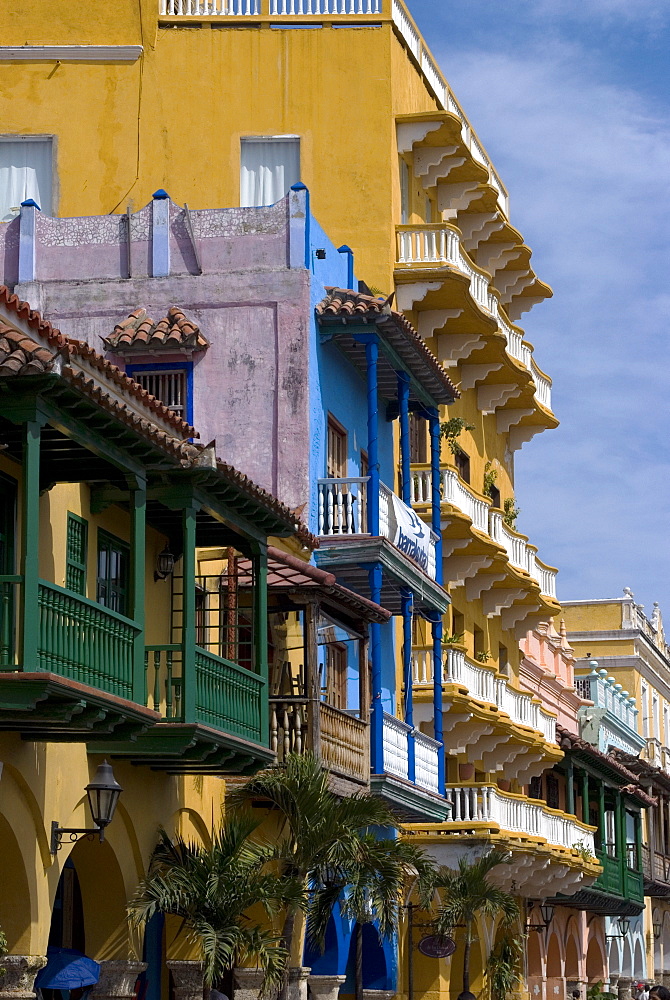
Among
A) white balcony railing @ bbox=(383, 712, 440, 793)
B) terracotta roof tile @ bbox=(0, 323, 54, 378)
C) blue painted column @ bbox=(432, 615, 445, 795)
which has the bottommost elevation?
white balcony railing @ bbox=(383, 712, 440, 793)

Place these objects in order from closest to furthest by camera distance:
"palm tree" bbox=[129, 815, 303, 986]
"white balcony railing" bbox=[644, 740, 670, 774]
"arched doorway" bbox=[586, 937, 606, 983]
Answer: "palm tree" bbox=[129, 815, 303, 986], "arched doorway" bbox=[586, 937, 606, 983], "white balcony railing" bbox=[644, 740, 670, 774]

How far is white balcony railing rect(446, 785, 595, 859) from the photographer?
32.1 m

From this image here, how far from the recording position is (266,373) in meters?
27.7

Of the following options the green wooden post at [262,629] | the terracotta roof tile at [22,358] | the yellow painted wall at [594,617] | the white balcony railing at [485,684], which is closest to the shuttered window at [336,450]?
the white balcony railing at [485,684]

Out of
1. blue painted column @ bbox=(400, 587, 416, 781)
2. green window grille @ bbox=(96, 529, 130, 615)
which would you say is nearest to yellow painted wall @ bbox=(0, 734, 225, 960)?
green window grille @ bbox=(96, 529, 130, 615)

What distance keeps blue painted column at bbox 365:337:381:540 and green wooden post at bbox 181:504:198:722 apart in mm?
7348

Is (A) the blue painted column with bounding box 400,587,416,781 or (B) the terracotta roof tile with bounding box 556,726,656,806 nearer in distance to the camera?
(A) the blue painted column with bounding box 400,587,416,781

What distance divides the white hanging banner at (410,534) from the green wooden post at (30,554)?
1239 cm

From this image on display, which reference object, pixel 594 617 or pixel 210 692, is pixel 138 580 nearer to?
pixel 210 692

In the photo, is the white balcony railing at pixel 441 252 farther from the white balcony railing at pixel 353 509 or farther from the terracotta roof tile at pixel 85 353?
the terracotta roof tile at pixel 85 353

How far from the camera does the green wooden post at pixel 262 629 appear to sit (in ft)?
70.8

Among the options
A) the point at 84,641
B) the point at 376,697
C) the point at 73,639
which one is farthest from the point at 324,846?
the point at 376,697

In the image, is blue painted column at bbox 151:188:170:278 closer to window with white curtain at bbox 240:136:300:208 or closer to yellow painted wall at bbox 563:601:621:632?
window with white curtain at bbox 240:136:300:208

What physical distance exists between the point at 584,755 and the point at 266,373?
19.9m
